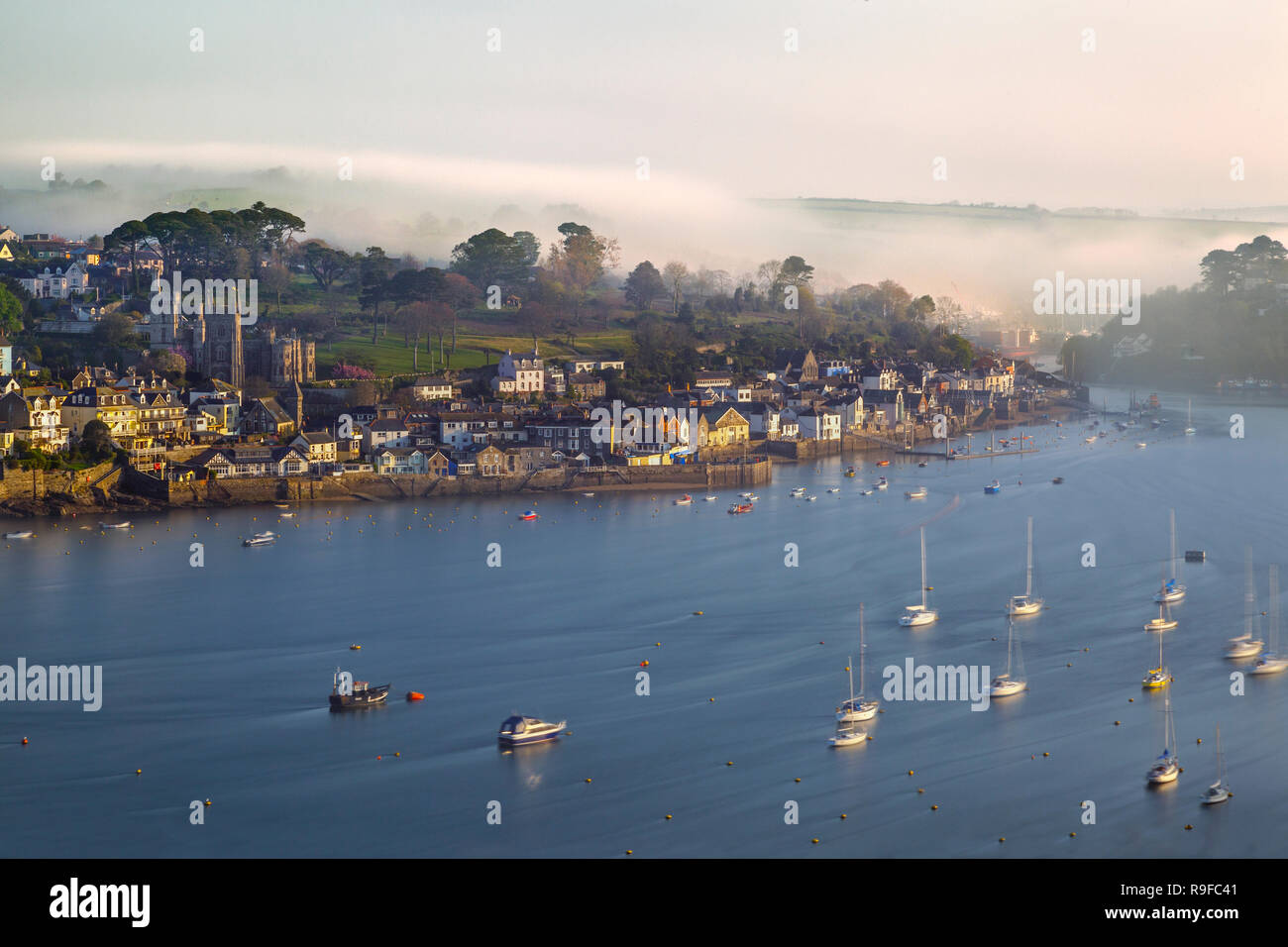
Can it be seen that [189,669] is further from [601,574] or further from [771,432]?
[771,432]

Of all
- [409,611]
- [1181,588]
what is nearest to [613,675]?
[409,611]

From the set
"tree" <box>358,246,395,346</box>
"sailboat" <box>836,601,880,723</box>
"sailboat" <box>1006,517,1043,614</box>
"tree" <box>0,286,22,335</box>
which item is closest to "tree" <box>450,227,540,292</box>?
"tree" <box>358,246,395,346</box>

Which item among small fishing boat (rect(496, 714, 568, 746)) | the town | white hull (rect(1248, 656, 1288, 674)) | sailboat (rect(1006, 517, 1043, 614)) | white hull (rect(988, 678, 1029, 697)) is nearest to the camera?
small fishing boat (rect(496, 714, 568, 746))

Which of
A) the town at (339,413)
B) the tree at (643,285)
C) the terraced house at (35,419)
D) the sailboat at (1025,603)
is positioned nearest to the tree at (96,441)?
the town at (339,413)

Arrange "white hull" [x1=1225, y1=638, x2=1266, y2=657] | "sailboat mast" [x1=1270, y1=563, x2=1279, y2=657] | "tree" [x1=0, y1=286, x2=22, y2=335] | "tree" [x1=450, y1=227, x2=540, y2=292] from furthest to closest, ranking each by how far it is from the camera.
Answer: "tree" [x1=450, y1=227, x2=540, y2=292]
"tree" [x1=0, y1=286, x2=22, y2=335]
"sailboat mast" [x1=1270, y1=563, x2=1279, y2=657]
"white hull" [x1=1225, y1=638, x2=1266, y2=657]

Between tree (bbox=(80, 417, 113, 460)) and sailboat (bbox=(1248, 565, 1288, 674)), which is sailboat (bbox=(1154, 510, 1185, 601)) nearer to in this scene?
sailboat (bbox=(1248, 565, 1288, 674))

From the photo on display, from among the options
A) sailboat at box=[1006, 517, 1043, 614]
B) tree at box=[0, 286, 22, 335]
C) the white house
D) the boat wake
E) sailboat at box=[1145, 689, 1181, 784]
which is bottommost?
sailboat at box=[1145, 689, 1181, 784]
